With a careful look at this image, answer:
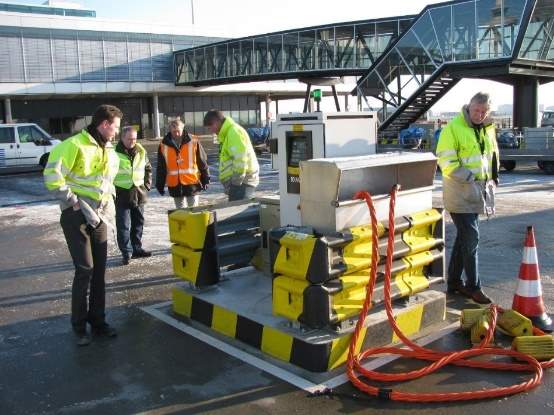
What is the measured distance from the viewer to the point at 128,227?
27.1 ft

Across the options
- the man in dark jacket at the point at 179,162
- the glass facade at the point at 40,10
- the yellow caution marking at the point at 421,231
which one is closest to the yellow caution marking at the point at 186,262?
the yellow caution marking at the point at 421,231

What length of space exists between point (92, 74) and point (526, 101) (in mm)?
33202

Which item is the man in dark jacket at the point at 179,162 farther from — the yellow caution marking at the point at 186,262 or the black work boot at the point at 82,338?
the black work boot at the point at 82,338

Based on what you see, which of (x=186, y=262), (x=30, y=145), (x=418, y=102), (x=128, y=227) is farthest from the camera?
(x=418, y=102)

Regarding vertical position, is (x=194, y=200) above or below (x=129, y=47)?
below

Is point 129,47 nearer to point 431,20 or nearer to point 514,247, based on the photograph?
point 431,20

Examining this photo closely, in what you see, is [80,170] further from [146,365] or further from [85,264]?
[146,365]

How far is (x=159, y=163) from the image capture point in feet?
A: 27.0

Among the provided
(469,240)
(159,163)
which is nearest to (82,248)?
(159,163)

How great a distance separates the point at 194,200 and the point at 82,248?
10.7 ft

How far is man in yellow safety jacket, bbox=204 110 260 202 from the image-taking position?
7379 millimetres

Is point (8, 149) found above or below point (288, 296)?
above

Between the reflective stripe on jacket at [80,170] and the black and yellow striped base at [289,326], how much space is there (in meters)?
1.34

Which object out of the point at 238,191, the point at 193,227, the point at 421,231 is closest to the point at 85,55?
the point at 238,191
